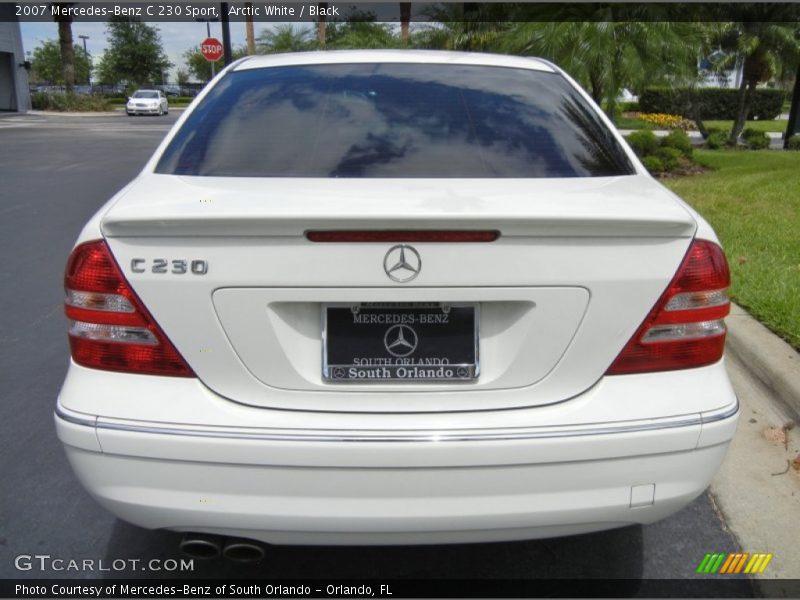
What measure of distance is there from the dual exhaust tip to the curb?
2702 millimetres

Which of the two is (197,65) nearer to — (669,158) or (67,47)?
(67,47)

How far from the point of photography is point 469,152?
8.23ft

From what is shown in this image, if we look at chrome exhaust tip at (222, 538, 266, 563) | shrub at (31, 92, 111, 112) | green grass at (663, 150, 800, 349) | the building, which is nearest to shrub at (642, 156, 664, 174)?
green grass at (663, 150, 800, 349)

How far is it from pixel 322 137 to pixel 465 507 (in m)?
1.35

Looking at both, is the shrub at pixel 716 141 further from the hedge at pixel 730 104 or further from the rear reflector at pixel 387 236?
Result: the rear reflector at pixel 387 236

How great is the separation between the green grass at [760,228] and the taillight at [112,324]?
11.5ft

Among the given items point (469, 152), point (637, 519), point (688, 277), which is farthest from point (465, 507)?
point (469, 152)

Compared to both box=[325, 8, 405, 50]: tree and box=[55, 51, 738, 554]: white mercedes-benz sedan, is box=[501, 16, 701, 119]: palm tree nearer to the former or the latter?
box=[55, 51, 738, 554]: white mercedes-benz sedan

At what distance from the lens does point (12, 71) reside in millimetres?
42469

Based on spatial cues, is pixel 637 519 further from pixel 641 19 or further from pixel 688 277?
pixel 641 19

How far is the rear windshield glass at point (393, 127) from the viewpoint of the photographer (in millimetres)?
2447

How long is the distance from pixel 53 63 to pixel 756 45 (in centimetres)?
7103

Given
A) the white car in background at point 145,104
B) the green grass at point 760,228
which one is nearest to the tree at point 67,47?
the white car in background at point 145,104

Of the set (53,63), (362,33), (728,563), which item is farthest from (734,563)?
(53,63)
